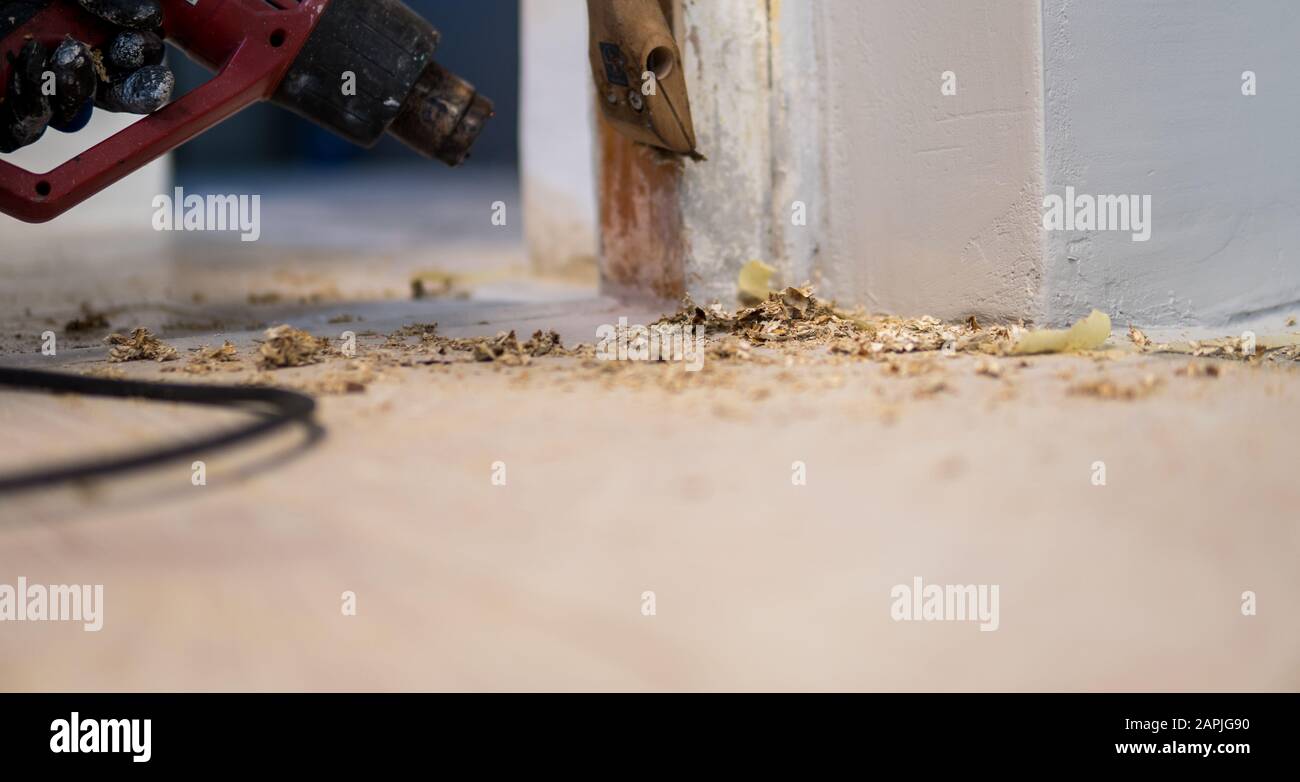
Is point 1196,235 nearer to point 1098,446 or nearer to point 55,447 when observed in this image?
point 1098,446

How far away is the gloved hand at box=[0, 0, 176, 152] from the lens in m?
1.67

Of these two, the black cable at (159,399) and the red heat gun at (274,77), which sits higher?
the red heat gun at (274,77)

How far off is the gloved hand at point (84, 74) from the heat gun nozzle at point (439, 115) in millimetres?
478

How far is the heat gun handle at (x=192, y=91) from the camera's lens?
1777 mm

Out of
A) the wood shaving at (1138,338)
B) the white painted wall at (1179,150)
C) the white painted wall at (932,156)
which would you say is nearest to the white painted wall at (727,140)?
the white painted wall at (932,156)

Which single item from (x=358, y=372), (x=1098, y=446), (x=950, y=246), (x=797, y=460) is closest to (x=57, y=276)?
(x=358, y=372)

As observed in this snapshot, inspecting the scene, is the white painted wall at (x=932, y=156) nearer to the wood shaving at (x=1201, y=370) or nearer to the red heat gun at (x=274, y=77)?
the wood shaving at (x=1201, y=370)

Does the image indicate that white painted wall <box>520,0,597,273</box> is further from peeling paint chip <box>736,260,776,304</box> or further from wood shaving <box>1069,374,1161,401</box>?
wood shaving <box>1069,374,1161,401</box>

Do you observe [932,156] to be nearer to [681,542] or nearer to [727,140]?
[727,140]

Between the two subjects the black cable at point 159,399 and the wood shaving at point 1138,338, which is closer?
the black cable at point 159,399

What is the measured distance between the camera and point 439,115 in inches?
84.4

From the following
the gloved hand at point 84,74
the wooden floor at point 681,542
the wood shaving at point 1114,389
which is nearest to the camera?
the wooden floor at point 681,542

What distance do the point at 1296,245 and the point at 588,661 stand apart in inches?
76.6

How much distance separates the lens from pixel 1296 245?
2.14 metres
